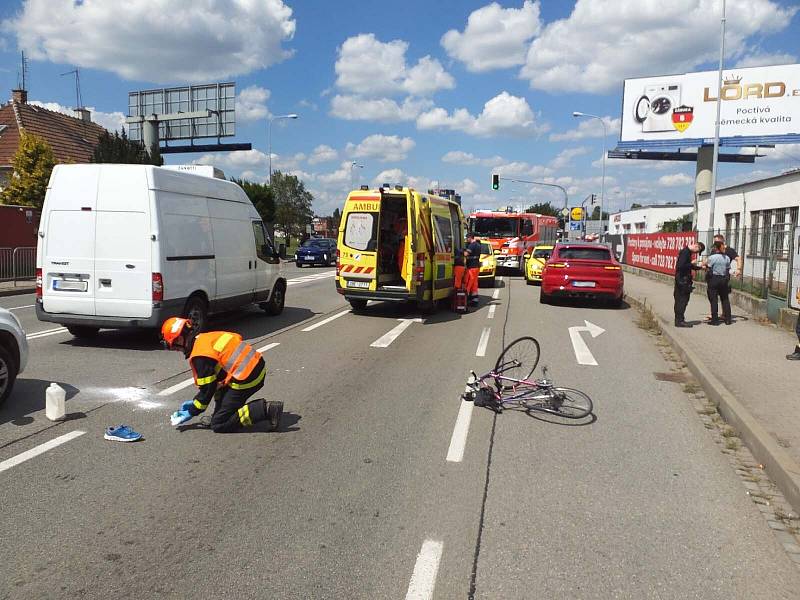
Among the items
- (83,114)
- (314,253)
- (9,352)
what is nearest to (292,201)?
(83,114)

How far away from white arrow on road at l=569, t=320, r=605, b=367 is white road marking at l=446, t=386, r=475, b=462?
3.16m

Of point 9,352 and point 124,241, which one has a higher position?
point 124,241

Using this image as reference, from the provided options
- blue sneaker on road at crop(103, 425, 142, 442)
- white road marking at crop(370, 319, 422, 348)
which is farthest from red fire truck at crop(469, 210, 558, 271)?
blue sneaker on road at crop(103, 425, 142, 442)

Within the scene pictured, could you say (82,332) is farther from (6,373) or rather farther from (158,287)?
(6,373)

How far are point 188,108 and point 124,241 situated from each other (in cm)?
3522

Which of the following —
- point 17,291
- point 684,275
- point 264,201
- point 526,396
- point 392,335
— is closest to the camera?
point 526,396

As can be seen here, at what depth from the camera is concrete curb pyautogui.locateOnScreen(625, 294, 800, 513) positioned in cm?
447

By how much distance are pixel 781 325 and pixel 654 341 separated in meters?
2.78

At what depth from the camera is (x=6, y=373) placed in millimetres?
6184

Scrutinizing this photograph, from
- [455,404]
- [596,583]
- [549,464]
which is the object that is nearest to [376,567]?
[596,583]

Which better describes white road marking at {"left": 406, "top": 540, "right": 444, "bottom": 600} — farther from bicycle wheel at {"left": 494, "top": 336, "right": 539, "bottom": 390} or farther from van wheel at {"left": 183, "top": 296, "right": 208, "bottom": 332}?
van wheel at {"left": 183, "top": 296, "right": 208, "bottom": 332}

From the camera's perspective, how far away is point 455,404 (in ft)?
22.1

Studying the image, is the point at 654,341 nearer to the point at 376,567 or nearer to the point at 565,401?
the point at 565,401

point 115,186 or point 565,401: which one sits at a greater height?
point 115,186
